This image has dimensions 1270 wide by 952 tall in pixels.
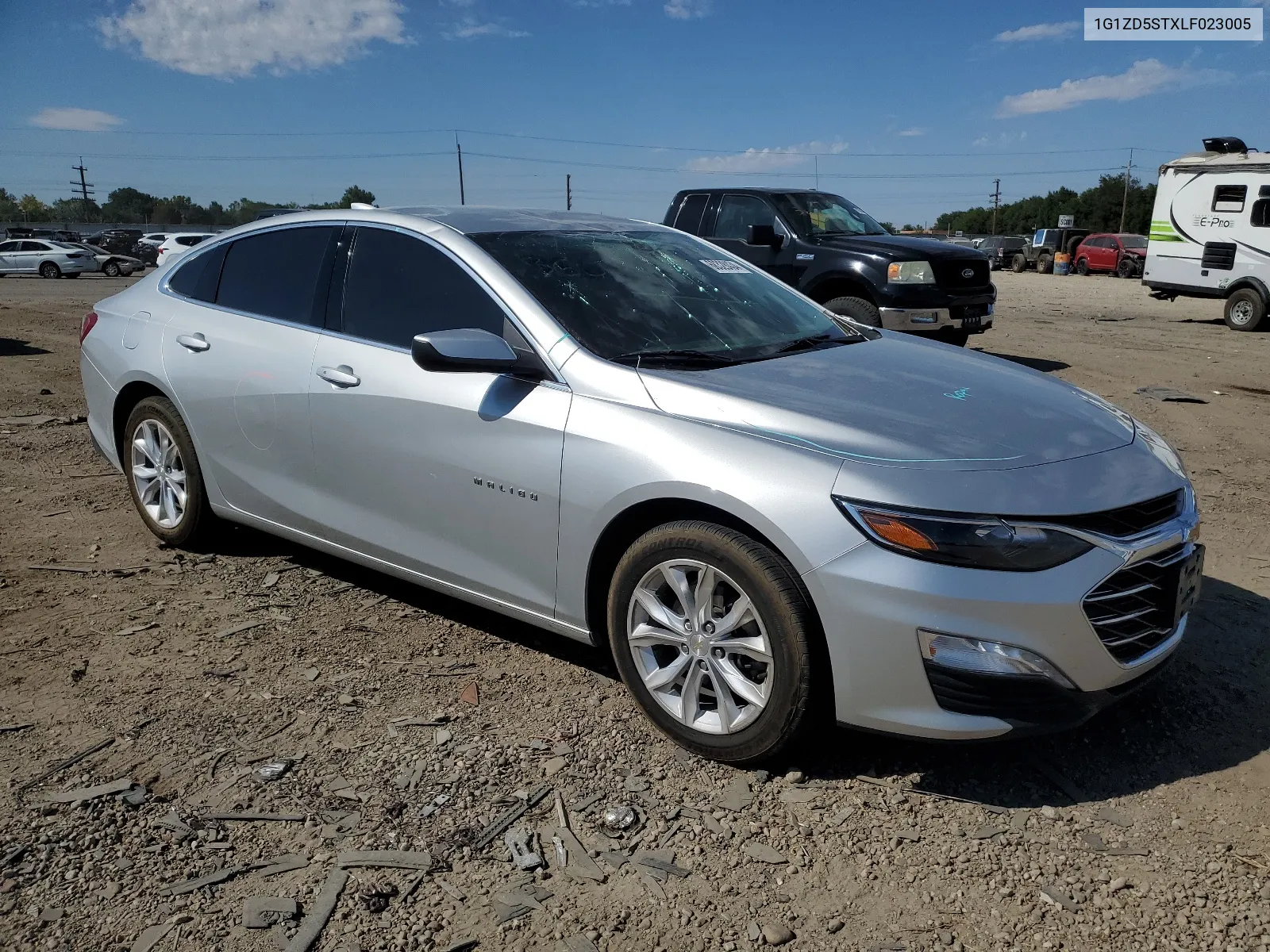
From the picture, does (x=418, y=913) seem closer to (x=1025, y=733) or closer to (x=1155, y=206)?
(x=1025, y=733)

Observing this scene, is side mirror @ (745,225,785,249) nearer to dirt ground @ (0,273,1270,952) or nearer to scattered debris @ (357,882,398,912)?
dirt ground @ (0,273,1270,952)

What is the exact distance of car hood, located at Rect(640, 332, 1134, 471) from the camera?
2863mm

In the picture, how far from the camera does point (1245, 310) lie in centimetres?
1734

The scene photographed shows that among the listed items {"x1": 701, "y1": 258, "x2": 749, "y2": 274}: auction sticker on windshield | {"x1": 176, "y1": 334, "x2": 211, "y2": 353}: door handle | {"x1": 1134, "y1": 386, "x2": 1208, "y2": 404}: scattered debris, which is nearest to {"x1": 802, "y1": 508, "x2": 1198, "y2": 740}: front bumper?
{"x1": 701, "y1": 258, "x2": 749, "y2": 274}: auction sticker on windshield

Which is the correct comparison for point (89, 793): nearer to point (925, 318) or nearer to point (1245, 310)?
point (925, 318)

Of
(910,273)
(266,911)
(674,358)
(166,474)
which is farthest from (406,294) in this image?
(910,273)

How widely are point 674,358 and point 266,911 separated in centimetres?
205

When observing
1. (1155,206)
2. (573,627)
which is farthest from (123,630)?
(1155,206)

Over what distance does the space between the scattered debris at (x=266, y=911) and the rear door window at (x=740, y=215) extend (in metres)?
9.92

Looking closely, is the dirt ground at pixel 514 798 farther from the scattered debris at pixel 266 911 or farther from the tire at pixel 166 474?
the tire at pixel 166 474

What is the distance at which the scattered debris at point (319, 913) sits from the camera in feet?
7.68

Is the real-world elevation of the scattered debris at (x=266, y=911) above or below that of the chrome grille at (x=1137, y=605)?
below

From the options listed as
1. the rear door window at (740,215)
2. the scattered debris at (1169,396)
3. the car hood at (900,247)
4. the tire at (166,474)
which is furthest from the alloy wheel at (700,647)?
the rear door window at (740,215)

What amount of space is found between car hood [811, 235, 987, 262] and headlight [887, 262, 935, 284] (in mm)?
70
